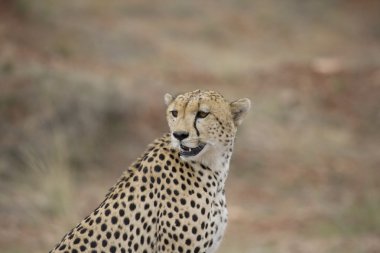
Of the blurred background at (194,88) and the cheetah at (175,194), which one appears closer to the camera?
the cheetah at (175,194)

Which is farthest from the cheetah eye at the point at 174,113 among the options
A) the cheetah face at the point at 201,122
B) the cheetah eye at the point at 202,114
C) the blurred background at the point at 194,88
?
the blurred background at the point at 194,88

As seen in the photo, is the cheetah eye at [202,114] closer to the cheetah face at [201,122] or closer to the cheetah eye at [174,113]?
the cheetah face at [201,122]

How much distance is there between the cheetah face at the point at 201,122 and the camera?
5.03 meters

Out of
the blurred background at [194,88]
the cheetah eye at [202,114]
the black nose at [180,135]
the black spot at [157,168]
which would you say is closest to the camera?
the black nose at [180,135]

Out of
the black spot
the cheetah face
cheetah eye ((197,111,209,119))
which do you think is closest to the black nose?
the cheetah face

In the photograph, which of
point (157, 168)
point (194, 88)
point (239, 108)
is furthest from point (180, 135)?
point (194, 88)

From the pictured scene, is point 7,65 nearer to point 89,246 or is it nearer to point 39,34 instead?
point 39,34

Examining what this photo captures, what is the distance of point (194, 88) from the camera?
1605cm

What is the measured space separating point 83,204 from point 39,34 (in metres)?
6.15

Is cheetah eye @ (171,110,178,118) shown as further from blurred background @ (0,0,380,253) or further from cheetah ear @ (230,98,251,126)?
blurred background @ (0,0,380,253)

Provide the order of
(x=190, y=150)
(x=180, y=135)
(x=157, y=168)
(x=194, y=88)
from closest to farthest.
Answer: (x=180, y=135) → (x=190, y=150) → (x=157, y=168) → (x=194, y=88)

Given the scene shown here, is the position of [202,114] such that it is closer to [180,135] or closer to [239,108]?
[180,135]

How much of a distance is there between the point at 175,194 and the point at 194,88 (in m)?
10.8

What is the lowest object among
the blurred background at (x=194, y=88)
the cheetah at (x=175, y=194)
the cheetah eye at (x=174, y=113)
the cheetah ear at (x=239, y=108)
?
the cheetah at (x=175, y=194)
